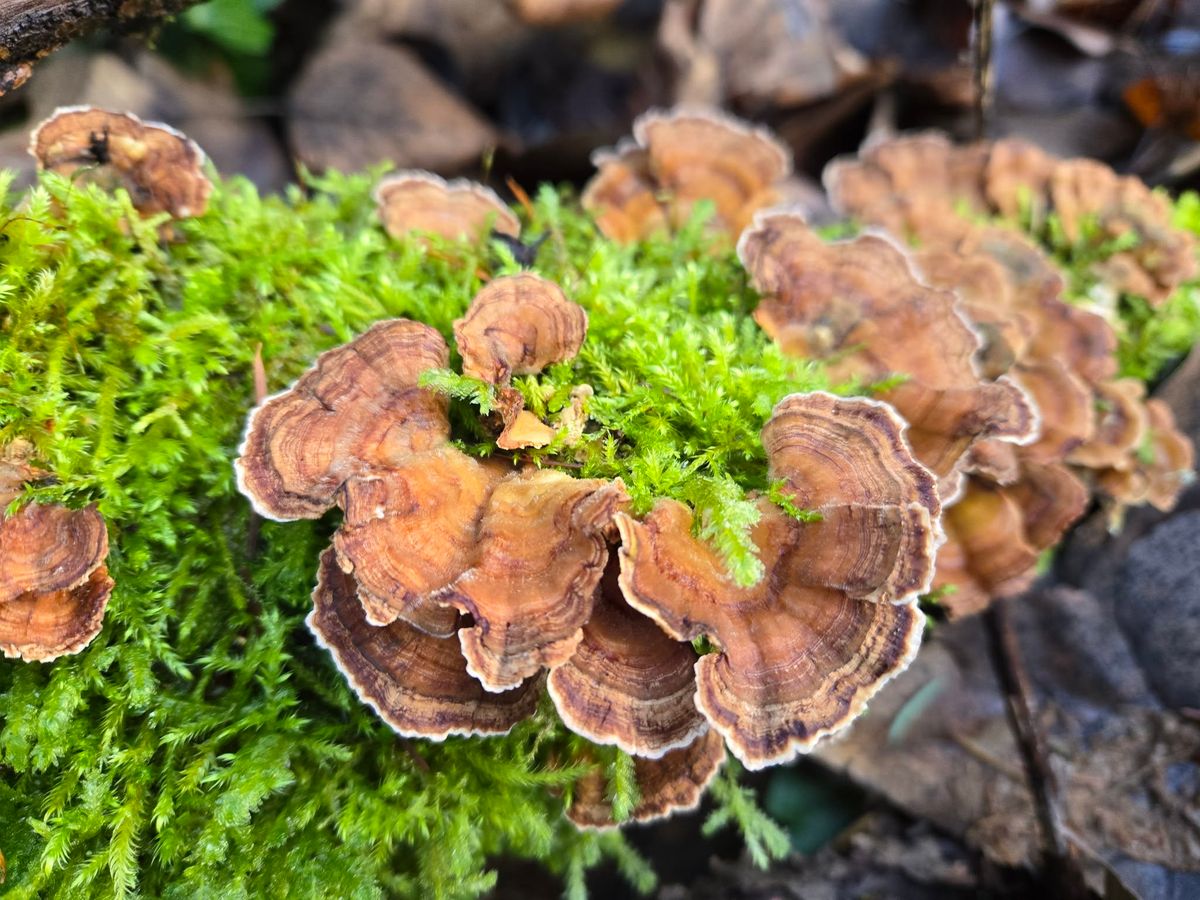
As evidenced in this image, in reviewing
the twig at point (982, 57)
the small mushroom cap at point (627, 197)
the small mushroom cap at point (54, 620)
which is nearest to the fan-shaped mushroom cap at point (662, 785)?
the small mushroom cap at point (54, 620)

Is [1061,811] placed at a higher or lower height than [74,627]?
lower

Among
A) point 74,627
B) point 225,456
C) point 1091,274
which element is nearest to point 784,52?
point 1091,274

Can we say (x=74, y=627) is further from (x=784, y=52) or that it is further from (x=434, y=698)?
(x=784, y=52)

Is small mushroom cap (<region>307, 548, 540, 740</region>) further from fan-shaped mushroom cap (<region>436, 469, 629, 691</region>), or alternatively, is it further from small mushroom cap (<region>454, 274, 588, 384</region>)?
small mushroom cap (<region>454, 274, 588, 384</region>)

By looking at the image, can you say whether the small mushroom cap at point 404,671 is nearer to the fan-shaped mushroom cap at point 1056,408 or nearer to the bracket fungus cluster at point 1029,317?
the bracket fungus cluster at point 1029,317

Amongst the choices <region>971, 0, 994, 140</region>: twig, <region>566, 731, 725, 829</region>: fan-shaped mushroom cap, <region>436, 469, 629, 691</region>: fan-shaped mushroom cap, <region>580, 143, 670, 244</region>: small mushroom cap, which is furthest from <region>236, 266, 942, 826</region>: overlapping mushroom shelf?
<region>971, 0, 994, 140</region>: twig
